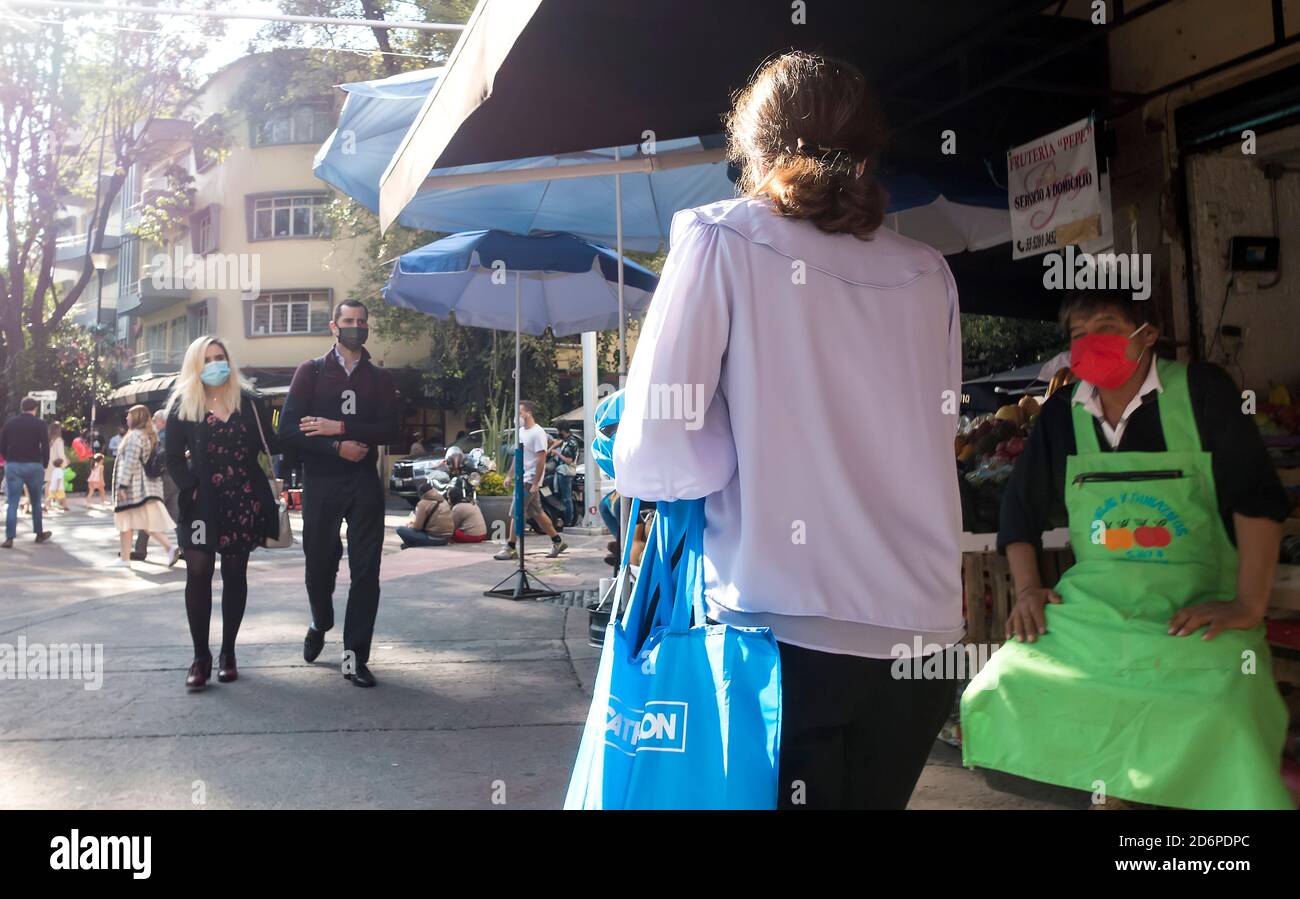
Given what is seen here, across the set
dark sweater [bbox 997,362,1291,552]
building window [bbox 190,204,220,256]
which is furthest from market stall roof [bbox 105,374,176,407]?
dark sweater [bbox 997,362,1291,552]

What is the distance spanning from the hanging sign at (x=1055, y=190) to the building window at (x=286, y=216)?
29785 mm

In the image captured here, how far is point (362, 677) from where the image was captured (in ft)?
19.0

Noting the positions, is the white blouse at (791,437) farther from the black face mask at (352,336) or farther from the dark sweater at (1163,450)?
the black face mask at (352,336)

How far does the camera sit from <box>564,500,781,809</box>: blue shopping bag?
1.74 meters

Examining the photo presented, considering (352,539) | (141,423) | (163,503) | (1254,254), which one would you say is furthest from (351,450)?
(163,503)

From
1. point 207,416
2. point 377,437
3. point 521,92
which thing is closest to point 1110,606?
point 521,92

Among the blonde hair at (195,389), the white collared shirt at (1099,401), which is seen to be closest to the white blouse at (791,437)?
the white collared shirt at (1099,401)

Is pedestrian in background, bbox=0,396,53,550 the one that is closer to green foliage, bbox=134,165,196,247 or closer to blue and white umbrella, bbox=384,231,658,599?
blue and white umbrella, bbox=384,231,658,599

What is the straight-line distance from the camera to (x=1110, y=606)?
122 inches

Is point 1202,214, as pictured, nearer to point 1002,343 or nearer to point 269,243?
point 1002,343

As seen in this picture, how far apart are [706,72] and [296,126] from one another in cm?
3080

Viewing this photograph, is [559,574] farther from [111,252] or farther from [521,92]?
[111,252]
